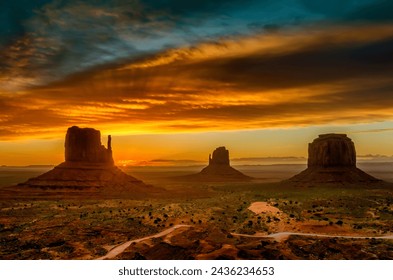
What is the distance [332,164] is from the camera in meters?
120

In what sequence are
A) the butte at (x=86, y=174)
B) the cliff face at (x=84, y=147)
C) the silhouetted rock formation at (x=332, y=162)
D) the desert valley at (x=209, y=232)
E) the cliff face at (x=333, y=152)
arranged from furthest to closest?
the cliff face at (x=333, y=152) → the cliff face at (x=84, y=147) → the silhouetted rock formation at (x=332, y=162) → the butte at (x=86, y=174) → the desert valley at (x=209, y=232)

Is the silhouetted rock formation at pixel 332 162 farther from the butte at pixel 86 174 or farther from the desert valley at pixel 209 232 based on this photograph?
the butte at pixel 86 174

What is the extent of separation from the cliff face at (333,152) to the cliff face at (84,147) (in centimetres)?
7410

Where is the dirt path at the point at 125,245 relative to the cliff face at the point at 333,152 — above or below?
below

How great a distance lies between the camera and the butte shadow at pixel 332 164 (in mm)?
111688

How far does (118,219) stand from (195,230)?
1507cm

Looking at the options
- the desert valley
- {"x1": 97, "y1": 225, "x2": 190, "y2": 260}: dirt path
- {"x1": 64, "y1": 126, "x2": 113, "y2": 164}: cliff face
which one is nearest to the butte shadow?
the desert valley

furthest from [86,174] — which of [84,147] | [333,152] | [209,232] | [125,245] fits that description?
[333,152]

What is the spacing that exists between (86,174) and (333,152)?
8218cm

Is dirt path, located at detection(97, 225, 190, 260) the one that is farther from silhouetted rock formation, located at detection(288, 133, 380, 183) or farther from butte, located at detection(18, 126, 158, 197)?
silhouetted rock formation, located at detection(288, 133, 380, 183)

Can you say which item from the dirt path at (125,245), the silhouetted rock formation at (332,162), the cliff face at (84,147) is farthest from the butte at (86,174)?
the dirt path at (125,245)

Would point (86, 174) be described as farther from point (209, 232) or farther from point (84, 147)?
point (209, 232)

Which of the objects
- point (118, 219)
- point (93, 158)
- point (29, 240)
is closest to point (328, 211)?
point (118, 219)
